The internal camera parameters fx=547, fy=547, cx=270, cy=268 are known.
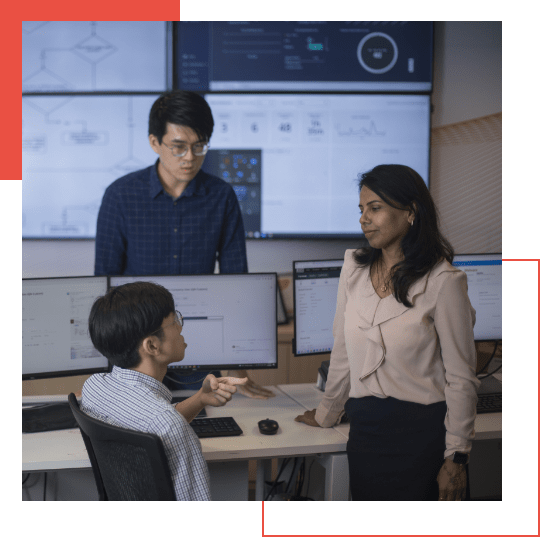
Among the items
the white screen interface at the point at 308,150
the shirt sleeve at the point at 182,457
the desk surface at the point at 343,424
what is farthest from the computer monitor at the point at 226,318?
the white screen interface at the point at 308,150

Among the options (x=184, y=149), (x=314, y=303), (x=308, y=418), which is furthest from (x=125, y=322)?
(x=184, y=149)

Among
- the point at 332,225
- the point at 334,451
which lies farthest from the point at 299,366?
the point at 334,451

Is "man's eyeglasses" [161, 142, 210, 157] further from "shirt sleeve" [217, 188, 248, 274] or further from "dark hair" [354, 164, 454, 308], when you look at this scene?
"dark hair" [354, 164, 454, 308]

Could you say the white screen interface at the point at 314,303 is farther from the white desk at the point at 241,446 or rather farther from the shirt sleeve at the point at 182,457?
the shirt sleeve at the point at 182,457

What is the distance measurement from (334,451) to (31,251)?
2.52 metres

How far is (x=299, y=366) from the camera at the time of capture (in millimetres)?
2918

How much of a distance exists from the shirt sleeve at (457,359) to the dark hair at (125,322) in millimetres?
662

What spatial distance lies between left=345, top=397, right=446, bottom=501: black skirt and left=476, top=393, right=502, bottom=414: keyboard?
0.53 m

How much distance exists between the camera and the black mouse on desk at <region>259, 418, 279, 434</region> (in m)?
1.62

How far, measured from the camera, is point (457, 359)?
1305 mm

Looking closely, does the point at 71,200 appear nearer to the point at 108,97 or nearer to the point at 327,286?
the point at 108,97

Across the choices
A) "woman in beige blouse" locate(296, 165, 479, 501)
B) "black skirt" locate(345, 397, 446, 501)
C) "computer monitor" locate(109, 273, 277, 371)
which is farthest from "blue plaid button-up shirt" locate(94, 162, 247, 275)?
"black skirt" locate(345, 397, 446, 501)

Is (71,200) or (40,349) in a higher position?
(71,200)

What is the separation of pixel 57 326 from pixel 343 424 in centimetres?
99
